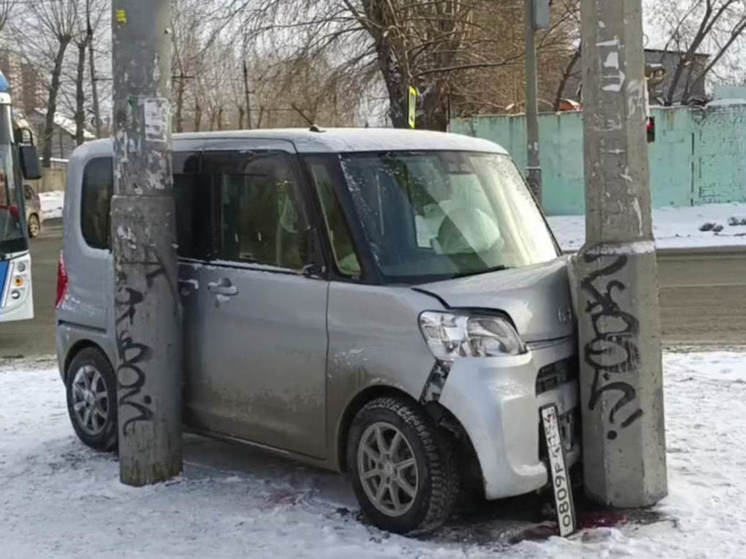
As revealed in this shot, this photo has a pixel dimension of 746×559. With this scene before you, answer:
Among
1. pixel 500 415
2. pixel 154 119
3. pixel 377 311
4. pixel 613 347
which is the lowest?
pixel 500 415

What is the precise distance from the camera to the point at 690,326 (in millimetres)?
10961

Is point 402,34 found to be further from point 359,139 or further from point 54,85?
point 54,85

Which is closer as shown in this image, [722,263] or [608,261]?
[608,261]

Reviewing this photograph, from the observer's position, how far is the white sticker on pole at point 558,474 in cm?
460

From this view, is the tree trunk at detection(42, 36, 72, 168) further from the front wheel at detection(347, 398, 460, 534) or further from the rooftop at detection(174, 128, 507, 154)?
the front wheel at detection(347, 398, 460, 534)

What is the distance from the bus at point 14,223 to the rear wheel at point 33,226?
21.6m

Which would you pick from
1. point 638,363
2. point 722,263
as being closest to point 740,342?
point 638,363

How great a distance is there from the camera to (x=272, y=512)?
503 centimetres

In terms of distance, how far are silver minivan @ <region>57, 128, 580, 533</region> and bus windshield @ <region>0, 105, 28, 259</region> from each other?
230 inches

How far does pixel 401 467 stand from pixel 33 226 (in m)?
30.5

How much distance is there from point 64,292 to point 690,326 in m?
7.15

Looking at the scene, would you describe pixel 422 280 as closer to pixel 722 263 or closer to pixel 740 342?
pixel 740 342

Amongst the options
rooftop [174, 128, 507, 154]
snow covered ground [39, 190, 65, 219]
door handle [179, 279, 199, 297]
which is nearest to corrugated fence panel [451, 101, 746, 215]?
rooftop [174, 128, 507, 154]

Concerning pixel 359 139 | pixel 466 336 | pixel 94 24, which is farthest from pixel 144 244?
pixel 94 24
